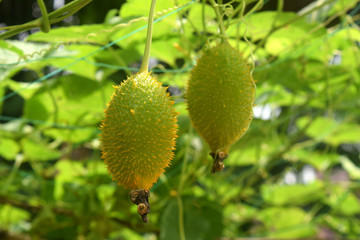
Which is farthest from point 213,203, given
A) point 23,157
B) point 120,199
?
point 23,157

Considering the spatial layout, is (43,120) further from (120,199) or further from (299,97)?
(299,97)

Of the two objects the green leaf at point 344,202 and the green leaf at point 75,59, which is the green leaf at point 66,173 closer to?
the green leaf at point 75,59

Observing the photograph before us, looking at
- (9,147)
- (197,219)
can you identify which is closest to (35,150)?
(9,147)

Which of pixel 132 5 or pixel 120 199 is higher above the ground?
pixel 132 5

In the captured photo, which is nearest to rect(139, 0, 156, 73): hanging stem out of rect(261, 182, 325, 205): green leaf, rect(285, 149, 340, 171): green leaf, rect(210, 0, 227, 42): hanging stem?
rect(210, 0, 227, 42): hanging stem

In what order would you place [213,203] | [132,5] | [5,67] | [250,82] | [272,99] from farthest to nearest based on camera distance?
[272,99], [213,203], [132,5], [5,67], [250,82]

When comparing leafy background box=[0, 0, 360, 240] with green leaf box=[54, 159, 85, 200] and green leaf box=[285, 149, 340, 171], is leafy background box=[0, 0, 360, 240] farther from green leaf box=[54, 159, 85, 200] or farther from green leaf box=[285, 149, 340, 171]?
green leaf box=[285, 149, 340, 171]

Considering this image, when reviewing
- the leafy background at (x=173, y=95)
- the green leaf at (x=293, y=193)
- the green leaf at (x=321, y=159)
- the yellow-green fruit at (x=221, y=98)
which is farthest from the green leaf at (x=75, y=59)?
the green leaf at (x=321, y=159)

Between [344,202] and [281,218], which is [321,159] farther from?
[281,218]
